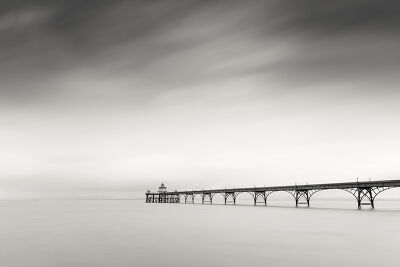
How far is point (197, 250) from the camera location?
22312mm

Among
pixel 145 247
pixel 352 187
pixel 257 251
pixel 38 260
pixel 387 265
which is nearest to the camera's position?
pixel 387 265

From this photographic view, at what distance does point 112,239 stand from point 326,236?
18944mm

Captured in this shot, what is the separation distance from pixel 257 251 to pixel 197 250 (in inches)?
162

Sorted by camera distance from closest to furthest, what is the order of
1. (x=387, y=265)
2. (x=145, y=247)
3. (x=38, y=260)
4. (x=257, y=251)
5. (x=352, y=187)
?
(x=387, y=265) → (x=38, y=260) → (x=257, y=251) → (x=145, y=247) → (x=352, y=187)

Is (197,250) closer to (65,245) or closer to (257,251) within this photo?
(257,251)

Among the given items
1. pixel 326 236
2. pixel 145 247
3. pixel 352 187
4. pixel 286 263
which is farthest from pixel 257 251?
pixel 352 187

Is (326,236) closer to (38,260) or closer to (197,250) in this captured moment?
(197,250)

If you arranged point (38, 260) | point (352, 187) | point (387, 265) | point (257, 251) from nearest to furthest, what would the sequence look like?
point (387, 265) < point (38, 260) < point (257, 251) < point (352, 187)

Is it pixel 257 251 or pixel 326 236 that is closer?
pixel 257 251

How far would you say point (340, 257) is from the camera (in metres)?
19.7

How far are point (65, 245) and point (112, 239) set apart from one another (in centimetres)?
425

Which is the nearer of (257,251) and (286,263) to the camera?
(286,263)

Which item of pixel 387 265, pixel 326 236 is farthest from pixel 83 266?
pixel 326 236

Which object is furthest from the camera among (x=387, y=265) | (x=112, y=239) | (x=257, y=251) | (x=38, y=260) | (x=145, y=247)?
(x=112, y=239)
